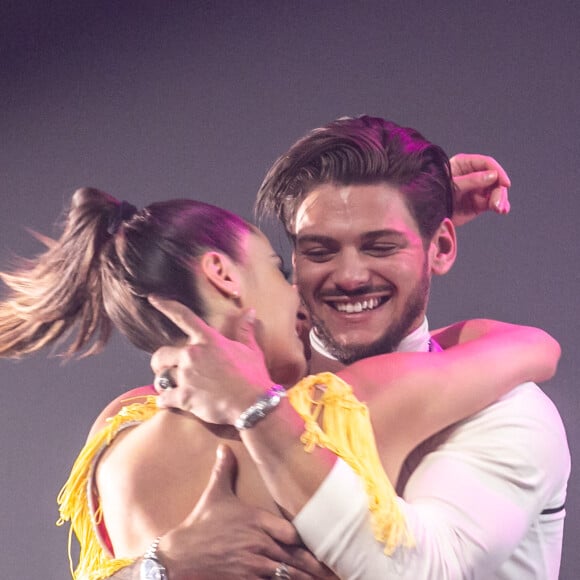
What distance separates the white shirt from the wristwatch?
0.21 metres

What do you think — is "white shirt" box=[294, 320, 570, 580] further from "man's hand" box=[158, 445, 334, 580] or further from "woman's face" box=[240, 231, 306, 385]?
"woman's face" box=[240, 231, 306, 385]

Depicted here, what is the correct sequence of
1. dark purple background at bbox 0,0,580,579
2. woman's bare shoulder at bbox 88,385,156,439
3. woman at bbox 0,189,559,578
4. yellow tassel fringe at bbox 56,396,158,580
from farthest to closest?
dark purple background at bbox 0,0,580,579, woman's bare shoulder at bbox 88,385,156,439, yellow tassel fringe at bbox 56,396,158,580, woman at bbox 0,189,559,578

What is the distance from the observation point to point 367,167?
5.90ft

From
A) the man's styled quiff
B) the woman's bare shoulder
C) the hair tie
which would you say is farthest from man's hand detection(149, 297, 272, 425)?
the man's styled quiff

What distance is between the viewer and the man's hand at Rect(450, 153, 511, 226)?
1.91 m

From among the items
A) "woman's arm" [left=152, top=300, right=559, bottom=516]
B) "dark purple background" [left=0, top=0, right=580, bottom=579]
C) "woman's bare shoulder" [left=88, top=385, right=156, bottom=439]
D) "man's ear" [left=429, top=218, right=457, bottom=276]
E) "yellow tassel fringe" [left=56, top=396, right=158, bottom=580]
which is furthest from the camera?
"dark purple background" [left=0, top=0, right=580, bottom=579]

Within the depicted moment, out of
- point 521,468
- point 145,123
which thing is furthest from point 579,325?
point 145,123

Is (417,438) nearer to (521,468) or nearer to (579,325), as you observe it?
(521,468)

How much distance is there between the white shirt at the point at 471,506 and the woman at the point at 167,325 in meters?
0.06

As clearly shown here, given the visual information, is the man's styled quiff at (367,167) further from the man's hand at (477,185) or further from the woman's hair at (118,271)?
the woman's hair at (118,271)

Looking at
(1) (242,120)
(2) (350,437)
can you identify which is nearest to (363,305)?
(2) (350,437)

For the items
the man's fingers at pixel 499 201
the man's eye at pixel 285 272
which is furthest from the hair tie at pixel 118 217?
the man's fingers at pixel 499 201

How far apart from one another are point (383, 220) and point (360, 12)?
0.93 meters

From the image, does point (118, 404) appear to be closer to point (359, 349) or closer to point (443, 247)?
point (359, 349)
